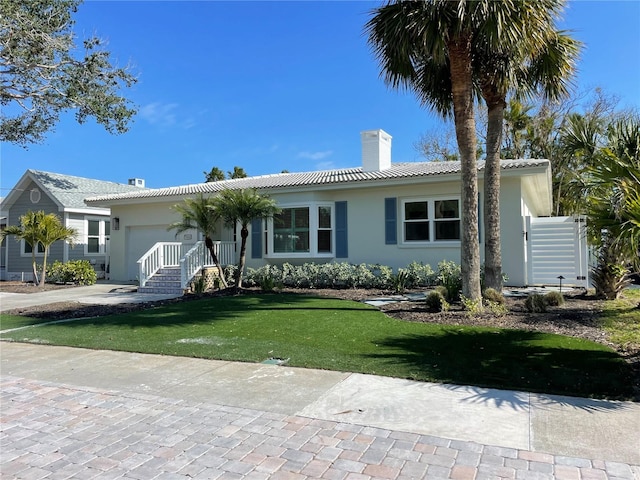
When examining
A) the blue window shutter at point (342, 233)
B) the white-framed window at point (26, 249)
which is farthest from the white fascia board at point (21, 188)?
the blue window shutter at point (342, 233)

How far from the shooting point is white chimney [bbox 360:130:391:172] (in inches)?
679

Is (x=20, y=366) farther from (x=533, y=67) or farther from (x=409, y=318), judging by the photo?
(x=533, y=67)

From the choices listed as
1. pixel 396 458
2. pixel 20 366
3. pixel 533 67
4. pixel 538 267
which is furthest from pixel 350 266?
pixel 396 458

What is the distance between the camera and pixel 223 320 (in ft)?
31.0

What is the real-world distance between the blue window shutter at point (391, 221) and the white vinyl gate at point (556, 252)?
4104 millimetres

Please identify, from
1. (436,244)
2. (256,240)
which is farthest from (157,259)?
(436,244)

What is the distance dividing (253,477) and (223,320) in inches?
254

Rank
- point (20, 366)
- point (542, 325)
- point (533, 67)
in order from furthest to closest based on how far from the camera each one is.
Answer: point (533, 67) → point (542, 325) → point (20, 366)

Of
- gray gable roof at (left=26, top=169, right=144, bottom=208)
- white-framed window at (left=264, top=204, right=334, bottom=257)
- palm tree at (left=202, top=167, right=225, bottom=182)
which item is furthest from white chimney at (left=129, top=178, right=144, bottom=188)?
white-framed window at (left=264, top=204, right=334, bottom=257)

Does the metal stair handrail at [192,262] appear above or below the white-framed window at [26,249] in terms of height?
below

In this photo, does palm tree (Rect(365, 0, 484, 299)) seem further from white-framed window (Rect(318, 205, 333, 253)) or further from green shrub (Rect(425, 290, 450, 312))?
white-framed window (Rect(318, 205, 333, 253))

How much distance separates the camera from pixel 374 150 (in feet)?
56.7

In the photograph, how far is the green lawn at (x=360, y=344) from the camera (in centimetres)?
527

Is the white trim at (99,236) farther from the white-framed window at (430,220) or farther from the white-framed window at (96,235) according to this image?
the white-framed window at (430,220)
